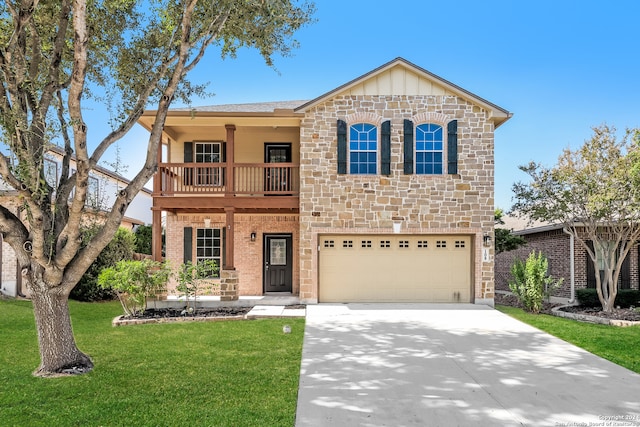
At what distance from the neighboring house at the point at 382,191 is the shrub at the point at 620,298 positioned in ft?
10.2

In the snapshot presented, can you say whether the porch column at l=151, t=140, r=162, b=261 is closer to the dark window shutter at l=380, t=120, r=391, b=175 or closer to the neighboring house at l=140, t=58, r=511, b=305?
the neighboring house at l=140, t=58, r=511, b=305

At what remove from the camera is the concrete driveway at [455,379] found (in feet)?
15.7

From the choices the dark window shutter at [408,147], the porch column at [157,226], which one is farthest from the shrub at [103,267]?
the dark window shutter at [408,147]

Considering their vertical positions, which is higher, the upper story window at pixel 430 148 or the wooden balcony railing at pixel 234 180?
the upper story window at pixel 430 148

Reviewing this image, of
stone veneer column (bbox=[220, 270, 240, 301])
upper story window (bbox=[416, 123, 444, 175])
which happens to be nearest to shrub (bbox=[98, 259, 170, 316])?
stone veneer column (bbox=[220, 270, 240, 301])

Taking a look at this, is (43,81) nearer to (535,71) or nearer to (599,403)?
(599,403)

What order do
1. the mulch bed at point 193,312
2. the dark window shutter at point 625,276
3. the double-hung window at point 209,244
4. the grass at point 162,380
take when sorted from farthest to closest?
the double-hung window at point 209,244
the dark window shutter at point 625,276
the mulch bed at point 193,312
the grass at point 162,380

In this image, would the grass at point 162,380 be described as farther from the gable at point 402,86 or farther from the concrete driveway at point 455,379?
the gable at point 402,86

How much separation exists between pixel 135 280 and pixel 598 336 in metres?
10.5

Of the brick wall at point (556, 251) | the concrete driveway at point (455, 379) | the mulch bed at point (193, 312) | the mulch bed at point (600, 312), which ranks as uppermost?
the brick wall at point (556, 251)

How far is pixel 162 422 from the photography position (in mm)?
4512

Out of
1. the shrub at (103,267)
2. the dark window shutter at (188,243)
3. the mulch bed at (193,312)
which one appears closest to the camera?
the mulch bed at (193,312)

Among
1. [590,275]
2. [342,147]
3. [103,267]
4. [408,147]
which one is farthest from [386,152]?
[103,267]

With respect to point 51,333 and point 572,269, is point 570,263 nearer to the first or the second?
point 572,269
